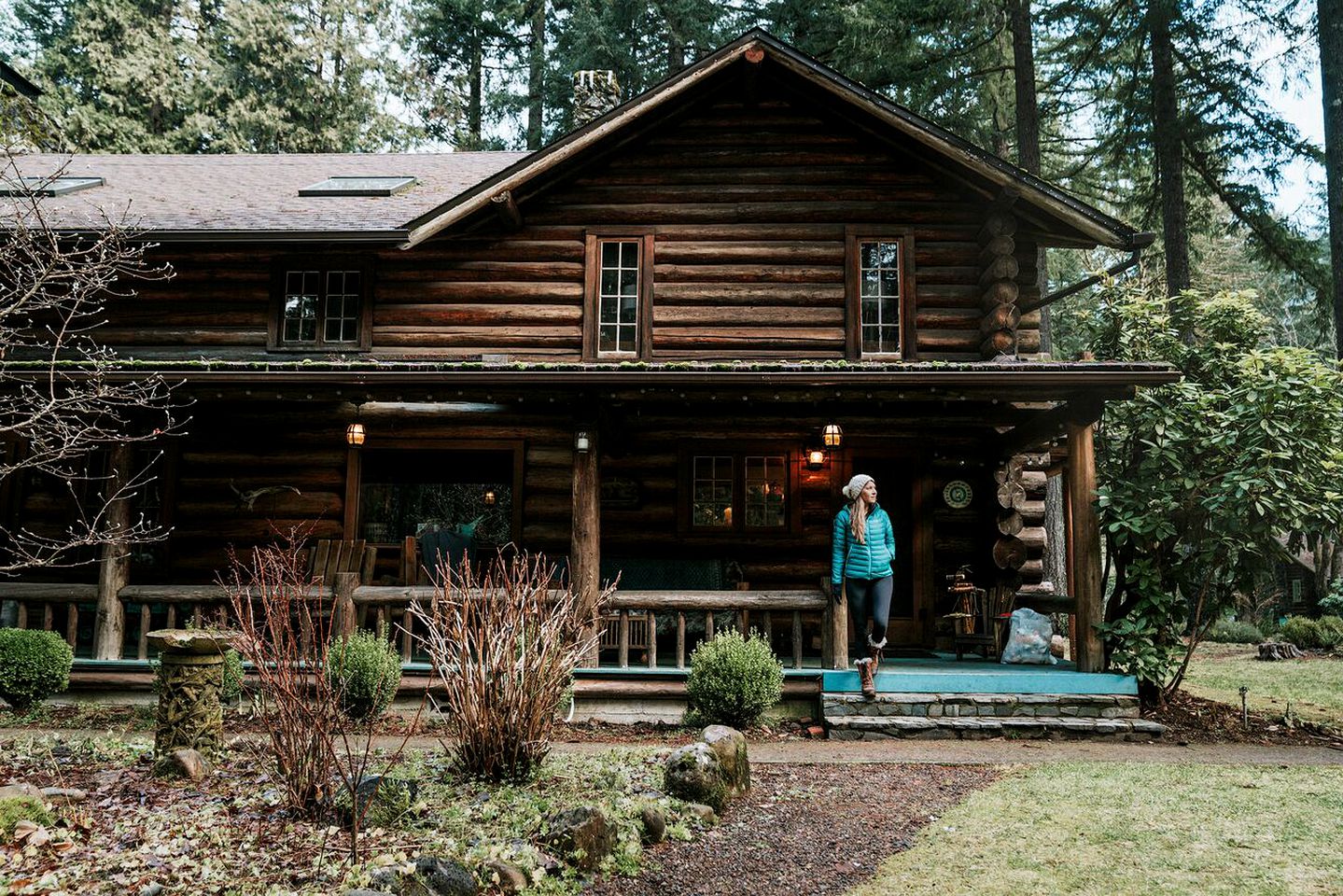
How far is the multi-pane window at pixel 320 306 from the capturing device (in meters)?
12.0

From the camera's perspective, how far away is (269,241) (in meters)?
11.4

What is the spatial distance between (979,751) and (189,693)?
20.8 feet

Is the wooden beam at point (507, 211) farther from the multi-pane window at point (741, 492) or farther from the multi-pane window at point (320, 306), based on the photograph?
the multi-pane window at point (741, 492)

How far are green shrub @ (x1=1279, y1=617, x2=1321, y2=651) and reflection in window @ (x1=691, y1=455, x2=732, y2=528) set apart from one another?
42.8 ft

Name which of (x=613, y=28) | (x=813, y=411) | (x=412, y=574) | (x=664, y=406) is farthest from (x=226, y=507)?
(x=613, y=28)

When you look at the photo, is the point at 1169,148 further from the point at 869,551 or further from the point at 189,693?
the point at 189,693

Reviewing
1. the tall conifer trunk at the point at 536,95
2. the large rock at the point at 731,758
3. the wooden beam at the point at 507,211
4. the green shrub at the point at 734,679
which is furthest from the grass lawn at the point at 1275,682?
the tall conifer trunk at the point at 536,95

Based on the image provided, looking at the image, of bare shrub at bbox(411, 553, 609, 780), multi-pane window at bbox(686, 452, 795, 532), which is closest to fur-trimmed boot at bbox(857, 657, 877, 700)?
multi-pane window at bbox(686, 452, 795, 532)

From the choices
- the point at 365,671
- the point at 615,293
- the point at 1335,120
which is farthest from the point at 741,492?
the point at 1335,120

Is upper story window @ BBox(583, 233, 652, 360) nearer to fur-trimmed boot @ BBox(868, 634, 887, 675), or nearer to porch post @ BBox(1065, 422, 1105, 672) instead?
fur-trimmed boot @ BBox(868, 634, 887, 675)

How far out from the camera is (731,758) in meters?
6.19

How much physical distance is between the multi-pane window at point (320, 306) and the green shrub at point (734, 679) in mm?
6660

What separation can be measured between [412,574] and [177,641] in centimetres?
492

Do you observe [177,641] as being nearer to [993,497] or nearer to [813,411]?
[813,411]
